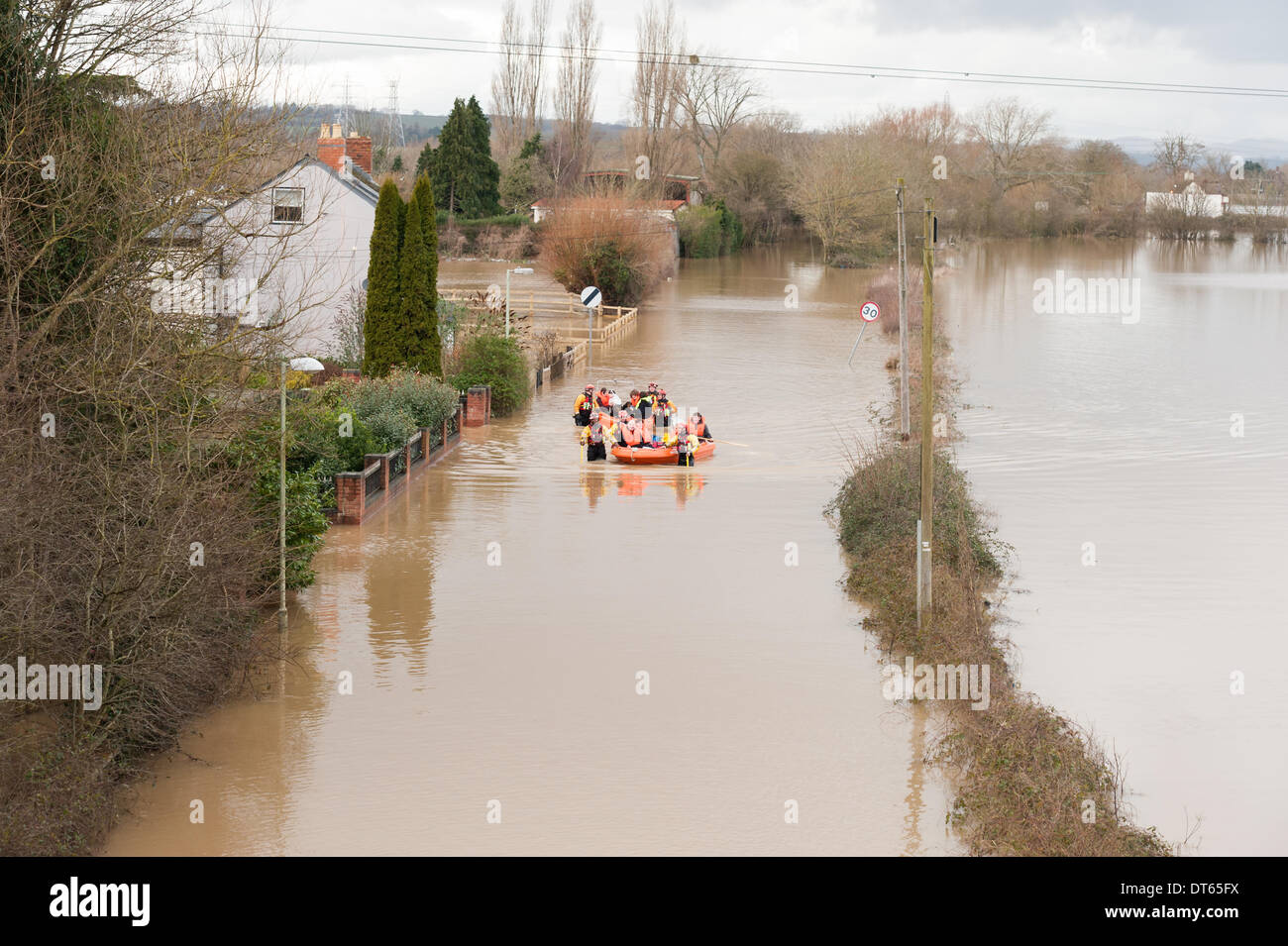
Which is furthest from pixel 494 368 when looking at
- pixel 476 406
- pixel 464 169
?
pixel 464 169

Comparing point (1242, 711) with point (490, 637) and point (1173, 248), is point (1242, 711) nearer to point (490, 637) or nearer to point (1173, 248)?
point (490, 637)

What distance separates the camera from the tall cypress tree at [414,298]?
28.8m

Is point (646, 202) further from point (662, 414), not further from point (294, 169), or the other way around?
point (662, 414)

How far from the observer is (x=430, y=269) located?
2927cm

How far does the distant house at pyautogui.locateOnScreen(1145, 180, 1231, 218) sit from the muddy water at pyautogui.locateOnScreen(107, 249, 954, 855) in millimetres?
96465

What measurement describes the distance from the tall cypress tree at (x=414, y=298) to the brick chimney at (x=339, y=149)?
8.34 metres

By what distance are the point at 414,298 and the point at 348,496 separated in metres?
8.80

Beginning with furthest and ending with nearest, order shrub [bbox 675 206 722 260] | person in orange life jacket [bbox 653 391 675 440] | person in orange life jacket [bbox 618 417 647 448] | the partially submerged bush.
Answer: shrub [bbox 675 206 722 260] < person in orange life jacket [bbox 653 391 675 440] < person in orange life jacket [bbox 618 417 647 448] < the partially submerged bush

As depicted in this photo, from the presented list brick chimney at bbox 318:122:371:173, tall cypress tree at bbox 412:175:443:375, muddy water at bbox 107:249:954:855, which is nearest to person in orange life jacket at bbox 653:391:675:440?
muddy water at bbox 107:249:954:855

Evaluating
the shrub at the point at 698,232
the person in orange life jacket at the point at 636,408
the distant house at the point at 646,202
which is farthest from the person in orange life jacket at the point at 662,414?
the shrub at the point at 698,232

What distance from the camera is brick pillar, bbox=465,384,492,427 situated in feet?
103

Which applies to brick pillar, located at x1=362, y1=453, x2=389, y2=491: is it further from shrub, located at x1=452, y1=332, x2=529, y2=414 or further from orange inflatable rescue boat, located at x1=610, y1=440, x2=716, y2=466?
shrub, located at x1=452, y1=332, x2=529, y2=414

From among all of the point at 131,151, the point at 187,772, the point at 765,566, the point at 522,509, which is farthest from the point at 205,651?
the point at 522,509

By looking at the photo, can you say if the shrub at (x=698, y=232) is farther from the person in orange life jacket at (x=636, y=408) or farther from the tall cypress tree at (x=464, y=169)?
the person in orange life jacket at (x=636, y=408)
